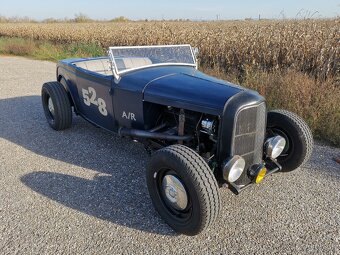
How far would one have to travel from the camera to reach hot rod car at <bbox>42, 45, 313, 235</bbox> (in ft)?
8.71

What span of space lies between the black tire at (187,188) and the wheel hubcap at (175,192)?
31mm

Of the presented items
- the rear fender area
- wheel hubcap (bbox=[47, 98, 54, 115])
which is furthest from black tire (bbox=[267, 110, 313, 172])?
wheel hubcap (bbox=[47, 98, 54, 115])

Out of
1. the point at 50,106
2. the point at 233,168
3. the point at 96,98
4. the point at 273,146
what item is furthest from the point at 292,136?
the point at 50,106

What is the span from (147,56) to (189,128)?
1.43 m

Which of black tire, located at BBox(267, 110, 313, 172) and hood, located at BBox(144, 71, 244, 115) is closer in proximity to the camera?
hood, located at BBox(144, 71, 244, 115)

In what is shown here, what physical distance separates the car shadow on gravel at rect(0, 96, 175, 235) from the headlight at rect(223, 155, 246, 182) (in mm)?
730

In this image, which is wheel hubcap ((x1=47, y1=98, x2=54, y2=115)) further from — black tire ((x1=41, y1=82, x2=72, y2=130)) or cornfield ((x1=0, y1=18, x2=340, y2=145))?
cornfield ((x1=0, y1=18, x2=340, y2=145))

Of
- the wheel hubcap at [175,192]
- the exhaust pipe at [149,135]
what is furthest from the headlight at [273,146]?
the wheel hubcap at [175,192]

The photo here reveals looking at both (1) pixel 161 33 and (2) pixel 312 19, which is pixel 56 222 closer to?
(2) pixel 312 19

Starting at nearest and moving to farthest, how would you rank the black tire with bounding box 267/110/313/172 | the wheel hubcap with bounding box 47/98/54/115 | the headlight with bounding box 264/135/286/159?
1. the headlight with bounding box 264/135/286/159
2. the black tire with bounding box 267/110/313/172
3. the wheel hubcap with bounding box 47/98/54/115

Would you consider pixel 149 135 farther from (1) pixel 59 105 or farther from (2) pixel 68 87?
(2) pixel 68 87

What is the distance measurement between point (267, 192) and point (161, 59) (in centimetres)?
222

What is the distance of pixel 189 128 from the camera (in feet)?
10.9

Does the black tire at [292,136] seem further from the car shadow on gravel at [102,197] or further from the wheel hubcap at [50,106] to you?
the wheel hubcap at [50,106]
